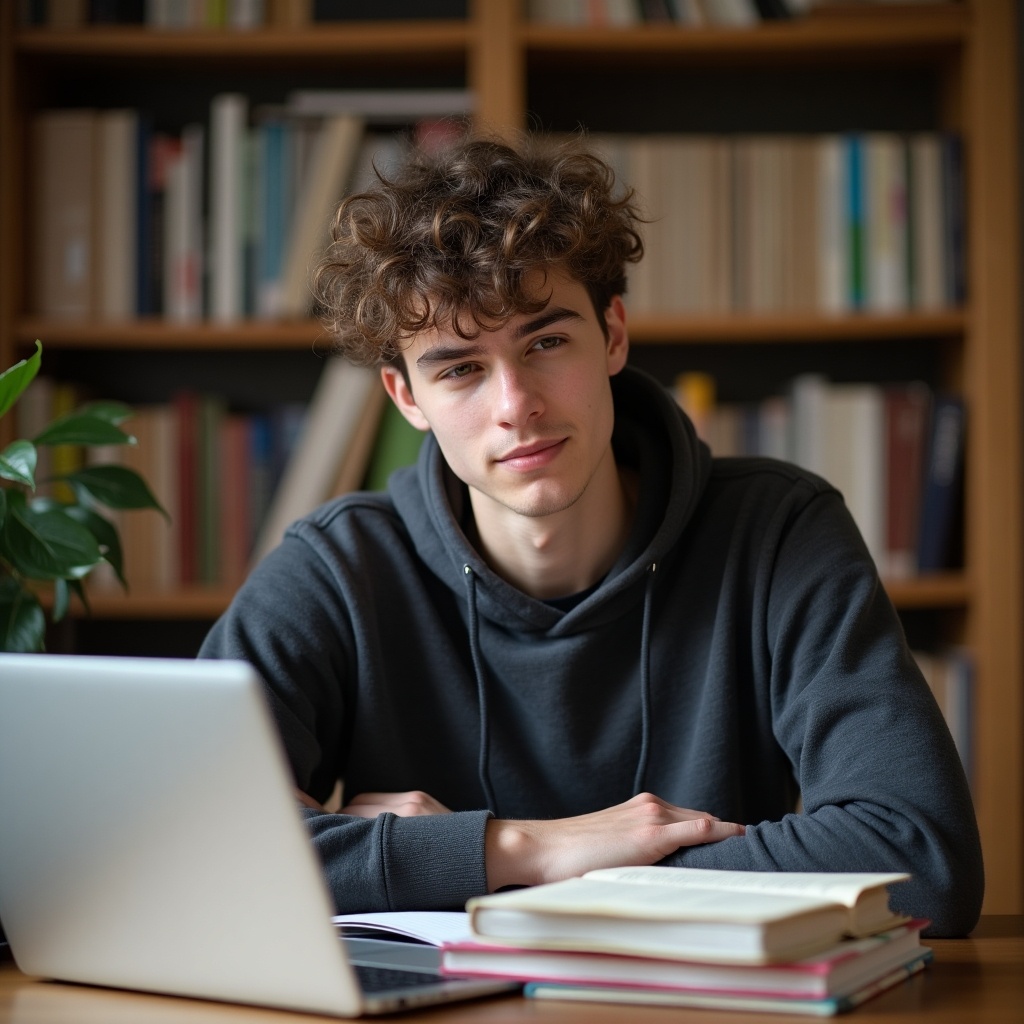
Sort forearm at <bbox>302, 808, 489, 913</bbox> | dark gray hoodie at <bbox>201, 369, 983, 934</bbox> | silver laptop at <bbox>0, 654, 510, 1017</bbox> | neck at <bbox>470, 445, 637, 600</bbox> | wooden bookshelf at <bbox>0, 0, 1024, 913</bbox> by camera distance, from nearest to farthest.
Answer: silver laptop at <bbox>0, 654, 510, 1017</bbox> → forearm at <bbox>302, 808, 489, 913</bbox> → dark gray hoodie at <bbox>201, 369, 983, 934</bbox> → neck at <bbox>470, 445, 637, 600</bbox> → wooden bookshelf at <bbox>0, 0, 1024, 913</bbox>

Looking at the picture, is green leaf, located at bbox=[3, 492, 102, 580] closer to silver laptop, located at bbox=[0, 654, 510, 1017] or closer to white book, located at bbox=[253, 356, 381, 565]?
silver laptop, located at bbox=[0, 654, 510, 1017]

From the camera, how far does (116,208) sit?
2.37 metres

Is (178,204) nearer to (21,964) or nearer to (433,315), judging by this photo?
(433,315)

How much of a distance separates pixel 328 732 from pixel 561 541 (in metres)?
0.34

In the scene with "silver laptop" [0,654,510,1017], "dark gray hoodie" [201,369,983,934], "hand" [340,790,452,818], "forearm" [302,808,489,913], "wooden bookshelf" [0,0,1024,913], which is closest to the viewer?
"silver laptop" [0,654,510,1017]

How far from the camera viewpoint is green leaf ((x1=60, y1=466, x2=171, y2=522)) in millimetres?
1541

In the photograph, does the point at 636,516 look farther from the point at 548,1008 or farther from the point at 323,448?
the point at 323,448

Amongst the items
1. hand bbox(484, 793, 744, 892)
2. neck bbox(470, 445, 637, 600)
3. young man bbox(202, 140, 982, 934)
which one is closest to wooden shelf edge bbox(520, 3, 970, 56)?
young man bbox(202, 140, 982, 934)

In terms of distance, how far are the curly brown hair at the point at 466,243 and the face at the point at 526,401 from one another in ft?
0.08

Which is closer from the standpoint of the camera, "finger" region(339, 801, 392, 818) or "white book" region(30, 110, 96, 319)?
"finger" region(339, 801, 392, 818)

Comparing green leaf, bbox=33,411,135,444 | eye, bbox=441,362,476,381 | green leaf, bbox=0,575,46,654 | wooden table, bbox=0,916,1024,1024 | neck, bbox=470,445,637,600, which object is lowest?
wooden table, bbox=0,916,1024,1024

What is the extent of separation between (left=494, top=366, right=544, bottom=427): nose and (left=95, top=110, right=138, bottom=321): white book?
1.27 metres

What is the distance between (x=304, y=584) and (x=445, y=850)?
45cm

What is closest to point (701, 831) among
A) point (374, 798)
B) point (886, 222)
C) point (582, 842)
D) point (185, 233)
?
point (582, 842)
